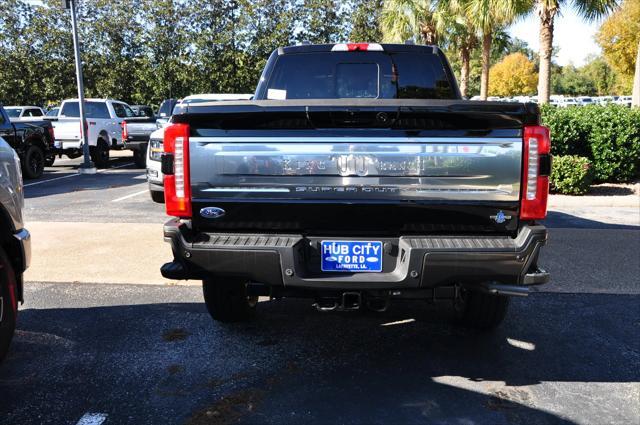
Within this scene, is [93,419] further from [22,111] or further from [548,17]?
[22,111]

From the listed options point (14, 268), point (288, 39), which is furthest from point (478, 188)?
point (288, 39)

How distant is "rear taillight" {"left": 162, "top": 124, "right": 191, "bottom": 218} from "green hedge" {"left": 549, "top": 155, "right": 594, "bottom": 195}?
9329mm

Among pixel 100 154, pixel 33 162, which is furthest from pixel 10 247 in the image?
pixel 100 154

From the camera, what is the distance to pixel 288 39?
29.8m

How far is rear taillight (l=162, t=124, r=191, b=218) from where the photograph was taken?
3328 millimetres

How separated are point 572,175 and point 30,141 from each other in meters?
11.9

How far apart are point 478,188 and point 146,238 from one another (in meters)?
5.39

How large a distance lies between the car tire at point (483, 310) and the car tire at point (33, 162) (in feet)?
40.4

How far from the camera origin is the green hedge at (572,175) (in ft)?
36.3

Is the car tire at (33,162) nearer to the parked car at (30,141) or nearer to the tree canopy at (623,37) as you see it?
the parked car at (30,141)

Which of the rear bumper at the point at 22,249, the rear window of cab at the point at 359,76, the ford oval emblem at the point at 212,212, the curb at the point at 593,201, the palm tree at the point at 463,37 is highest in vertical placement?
the palm tree at the point at 463,37

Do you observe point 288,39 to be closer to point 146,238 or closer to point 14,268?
point 146,238

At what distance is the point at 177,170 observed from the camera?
3.36 m

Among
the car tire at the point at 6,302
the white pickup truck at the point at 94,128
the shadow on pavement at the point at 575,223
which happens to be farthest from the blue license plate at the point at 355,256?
the white pickup truck at the point at 94,128
